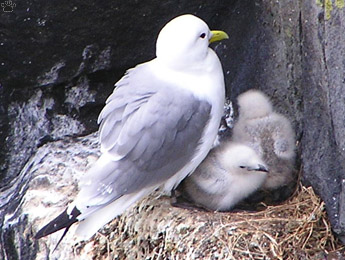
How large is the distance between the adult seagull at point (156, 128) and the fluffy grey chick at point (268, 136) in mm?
183

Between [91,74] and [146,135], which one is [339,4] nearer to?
[146,135]

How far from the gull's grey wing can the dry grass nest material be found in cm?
19

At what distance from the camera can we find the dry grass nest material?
3.37m

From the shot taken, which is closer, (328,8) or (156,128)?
(328,8)

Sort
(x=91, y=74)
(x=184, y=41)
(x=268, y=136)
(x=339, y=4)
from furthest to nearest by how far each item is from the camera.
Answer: (x=91, y=74), (x=268, y=136), (x=184, y=41), (x=339, y=4)

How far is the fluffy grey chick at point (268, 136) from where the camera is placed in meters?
3.71

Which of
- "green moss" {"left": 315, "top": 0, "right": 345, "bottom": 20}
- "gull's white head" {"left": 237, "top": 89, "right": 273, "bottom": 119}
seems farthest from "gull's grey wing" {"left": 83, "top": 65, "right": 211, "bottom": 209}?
"green moss" {"left": 315, "top": 0, "right": 345, "bottom": 20}

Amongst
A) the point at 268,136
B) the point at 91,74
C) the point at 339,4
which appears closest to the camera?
the point at 339,4

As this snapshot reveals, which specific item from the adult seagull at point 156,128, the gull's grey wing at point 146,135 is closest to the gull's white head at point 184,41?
the adult seagull at point 156,128

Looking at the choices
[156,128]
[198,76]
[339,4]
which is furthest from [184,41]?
[339,4]

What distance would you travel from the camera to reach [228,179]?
3648 mm

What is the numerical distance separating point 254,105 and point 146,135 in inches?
21.2

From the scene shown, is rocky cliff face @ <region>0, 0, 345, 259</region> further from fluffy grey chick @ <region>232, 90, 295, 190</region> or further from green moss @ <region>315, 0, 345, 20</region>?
green moss @ <region>315, 0, 345, 20</region>

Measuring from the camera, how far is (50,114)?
421 centimetres
